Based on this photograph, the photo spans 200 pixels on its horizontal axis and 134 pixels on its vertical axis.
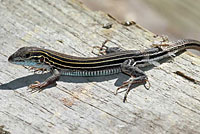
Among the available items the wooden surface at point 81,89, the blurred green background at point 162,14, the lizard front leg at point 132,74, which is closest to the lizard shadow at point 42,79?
the wooden surface at point 81,89

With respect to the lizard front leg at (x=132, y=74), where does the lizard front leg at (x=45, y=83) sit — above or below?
below

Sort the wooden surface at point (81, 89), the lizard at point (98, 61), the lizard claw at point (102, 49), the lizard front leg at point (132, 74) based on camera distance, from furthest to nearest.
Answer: the lizard claw at point (102, 49), the lizard at point (98, 61), the lizard front leg at point (132, 74), the wooden surface at point (81, 89)

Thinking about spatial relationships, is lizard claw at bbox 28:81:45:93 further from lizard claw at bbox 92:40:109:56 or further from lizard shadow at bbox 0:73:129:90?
lizard claw at bbox 92:40:109:56

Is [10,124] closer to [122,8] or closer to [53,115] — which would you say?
[53,115]

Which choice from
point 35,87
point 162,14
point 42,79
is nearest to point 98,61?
point 42,79

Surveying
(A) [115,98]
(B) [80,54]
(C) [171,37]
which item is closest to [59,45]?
(B) [80,54]

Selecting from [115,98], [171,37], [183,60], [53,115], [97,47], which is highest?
[171,37]

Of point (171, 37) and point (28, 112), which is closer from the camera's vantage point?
point (28, 112)

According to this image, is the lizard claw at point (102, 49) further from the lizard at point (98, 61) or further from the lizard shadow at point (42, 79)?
the lizard shadow at point (42, 79)
